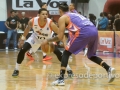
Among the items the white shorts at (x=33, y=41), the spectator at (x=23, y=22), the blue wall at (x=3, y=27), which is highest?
the white shorts at (x=33, y=41)

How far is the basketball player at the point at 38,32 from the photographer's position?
8.98m

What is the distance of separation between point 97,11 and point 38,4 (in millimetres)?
3770

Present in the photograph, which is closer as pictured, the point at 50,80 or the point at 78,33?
the point at 78,33

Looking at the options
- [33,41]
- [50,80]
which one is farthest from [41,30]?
[50,80]

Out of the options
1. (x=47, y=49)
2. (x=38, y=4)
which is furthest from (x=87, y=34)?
(x=38, y=4)

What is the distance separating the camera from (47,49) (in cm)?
830

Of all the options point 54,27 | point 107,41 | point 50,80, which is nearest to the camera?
point 50,80

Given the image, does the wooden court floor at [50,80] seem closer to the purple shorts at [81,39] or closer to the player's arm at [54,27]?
the purple shorts at [81,39]

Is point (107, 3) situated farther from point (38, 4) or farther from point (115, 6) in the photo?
point (38, 4)

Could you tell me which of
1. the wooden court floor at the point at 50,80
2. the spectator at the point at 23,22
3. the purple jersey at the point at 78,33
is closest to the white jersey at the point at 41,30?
the wooden court floor at the point at 50,80

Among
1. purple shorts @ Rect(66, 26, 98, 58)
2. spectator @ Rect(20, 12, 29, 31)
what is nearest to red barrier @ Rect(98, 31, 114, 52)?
spectator @ Rect(20, 12, 29, 31)

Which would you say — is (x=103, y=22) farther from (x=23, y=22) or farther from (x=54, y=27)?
(x=54, y=27)

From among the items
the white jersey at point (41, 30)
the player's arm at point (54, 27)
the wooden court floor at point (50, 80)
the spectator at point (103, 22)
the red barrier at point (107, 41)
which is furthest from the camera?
the spectator at point (103, 22)

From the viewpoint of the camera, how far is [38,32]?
379 inches
